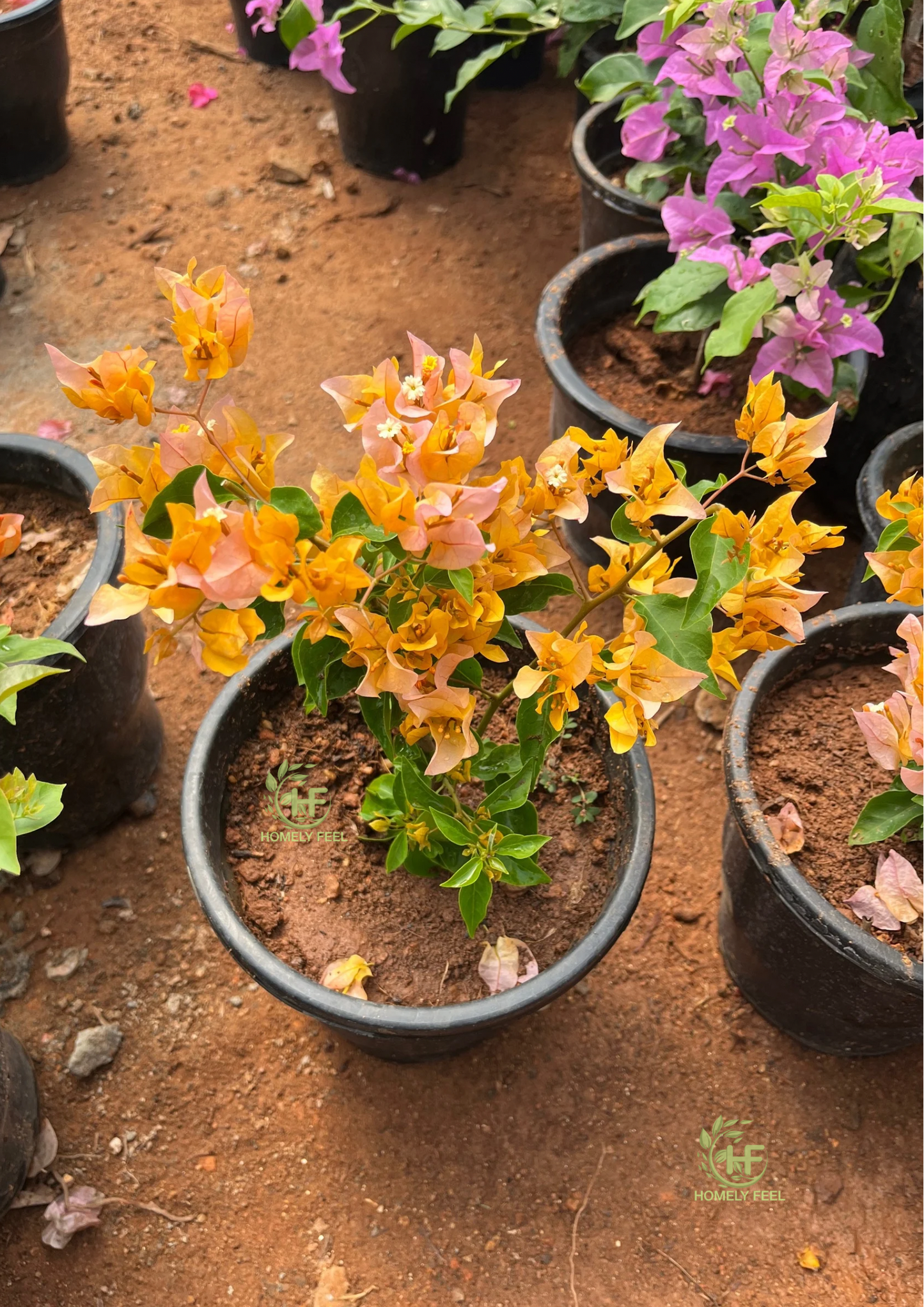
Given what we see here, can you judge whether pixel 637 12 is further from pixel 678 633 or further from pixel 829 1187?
pixel 829 1187

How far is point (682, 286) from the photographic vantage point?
158 centimetres

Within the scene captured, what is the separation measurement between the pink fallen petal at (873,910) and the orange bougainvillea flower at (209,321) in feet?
3.11

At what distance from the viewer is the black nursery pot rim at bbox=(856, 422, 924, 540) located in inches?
60.2

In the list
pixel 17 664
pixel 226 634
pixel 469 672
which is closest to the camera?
pixel 226 634

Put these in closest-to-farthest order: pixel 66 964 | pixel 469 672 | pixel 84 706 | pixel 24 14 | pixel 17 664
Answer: pixel 469 672
pixel 17 664
pixel 84 706
pixel 66 964
pixel 24 14

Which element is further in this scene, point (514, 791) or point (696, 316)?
point (696, 316)

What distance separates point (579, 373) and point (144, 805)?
1153 millimetres

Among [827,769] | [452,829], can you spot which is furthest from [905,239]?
[452,829]

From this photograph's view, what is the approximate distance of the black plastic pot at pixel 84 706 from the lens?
4.55 feet

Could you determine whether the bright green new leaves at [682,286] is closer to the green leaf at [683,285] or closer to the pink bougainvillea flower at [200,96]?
the green leaf at [683,285]

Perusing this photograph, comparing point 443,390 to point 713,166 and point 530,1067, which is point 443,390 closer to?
point 713,166

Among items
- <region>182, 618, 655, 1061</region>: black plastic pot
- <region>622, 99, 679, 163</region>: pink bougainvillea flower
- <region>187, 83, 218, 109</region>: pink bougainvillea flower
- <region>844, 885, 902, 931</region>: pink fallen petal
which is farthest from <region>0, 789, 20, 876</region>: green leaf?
<region>187, 83, 218, 109</region>: pink bougainvillea flower

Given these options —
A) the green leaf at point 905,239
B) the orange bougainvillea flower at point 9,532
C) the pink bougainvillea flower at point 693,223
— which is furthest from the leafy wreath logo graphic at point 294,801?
the green leaf at point 905,239

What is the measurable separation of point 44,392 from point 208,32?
1.85 metres
